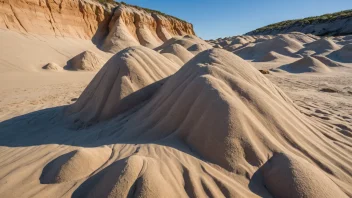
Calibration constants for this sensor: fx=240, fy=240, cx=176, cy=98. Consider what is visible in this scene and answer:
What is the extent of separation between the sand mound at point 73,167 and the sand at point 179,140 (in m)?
0.01

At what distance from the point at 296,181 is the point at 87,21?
1977 cm

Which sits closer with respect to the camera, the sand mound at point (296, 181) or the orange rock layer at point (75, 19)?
the sand mound at point (296, 181)

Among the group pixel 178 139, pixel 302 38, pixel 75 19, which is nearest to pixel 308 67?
pixel 178 139

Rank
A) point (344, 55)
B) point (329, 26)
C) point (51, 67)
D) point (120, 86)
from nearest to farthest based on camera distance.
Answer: point (120, 86) → point (51, 67) → point (344, 55) → point (329, 26)

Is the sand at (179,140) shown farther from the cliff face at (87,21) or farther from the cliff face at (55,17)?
the cliff face at (87,21)

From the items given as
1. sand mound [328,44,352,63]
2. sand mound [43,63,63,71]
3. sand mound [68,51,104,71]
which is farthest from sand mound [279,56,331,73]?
sand mound [43,63,63,71]

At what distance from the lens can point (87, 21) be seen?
18.8 m

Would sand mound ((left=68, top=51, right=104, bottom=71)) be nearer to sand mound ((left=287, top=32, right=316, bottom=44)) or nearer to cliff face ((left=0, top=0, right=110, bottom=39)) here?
cliff face ((left=0, top=0, right=110, bottom=39))

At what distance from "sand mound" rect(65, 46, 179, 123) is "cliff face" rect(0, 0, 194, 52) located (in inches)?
469

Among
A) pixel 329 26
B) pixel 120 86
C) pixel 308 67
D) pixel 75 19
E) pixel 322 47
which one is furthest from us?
pixel 329 26

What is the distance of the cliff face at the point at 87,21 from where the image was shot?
550 inches

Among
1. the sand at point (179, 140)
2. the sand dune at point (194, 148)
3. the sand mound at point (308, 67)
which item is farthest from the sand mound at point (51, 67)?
the sand mound at point (308, 67)

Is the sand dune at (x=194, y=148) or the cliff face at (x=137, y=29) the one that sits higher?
the cliff face at (x=137, y=29)

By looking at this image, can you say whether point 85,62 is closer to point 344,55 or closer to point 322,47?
point 344,55
